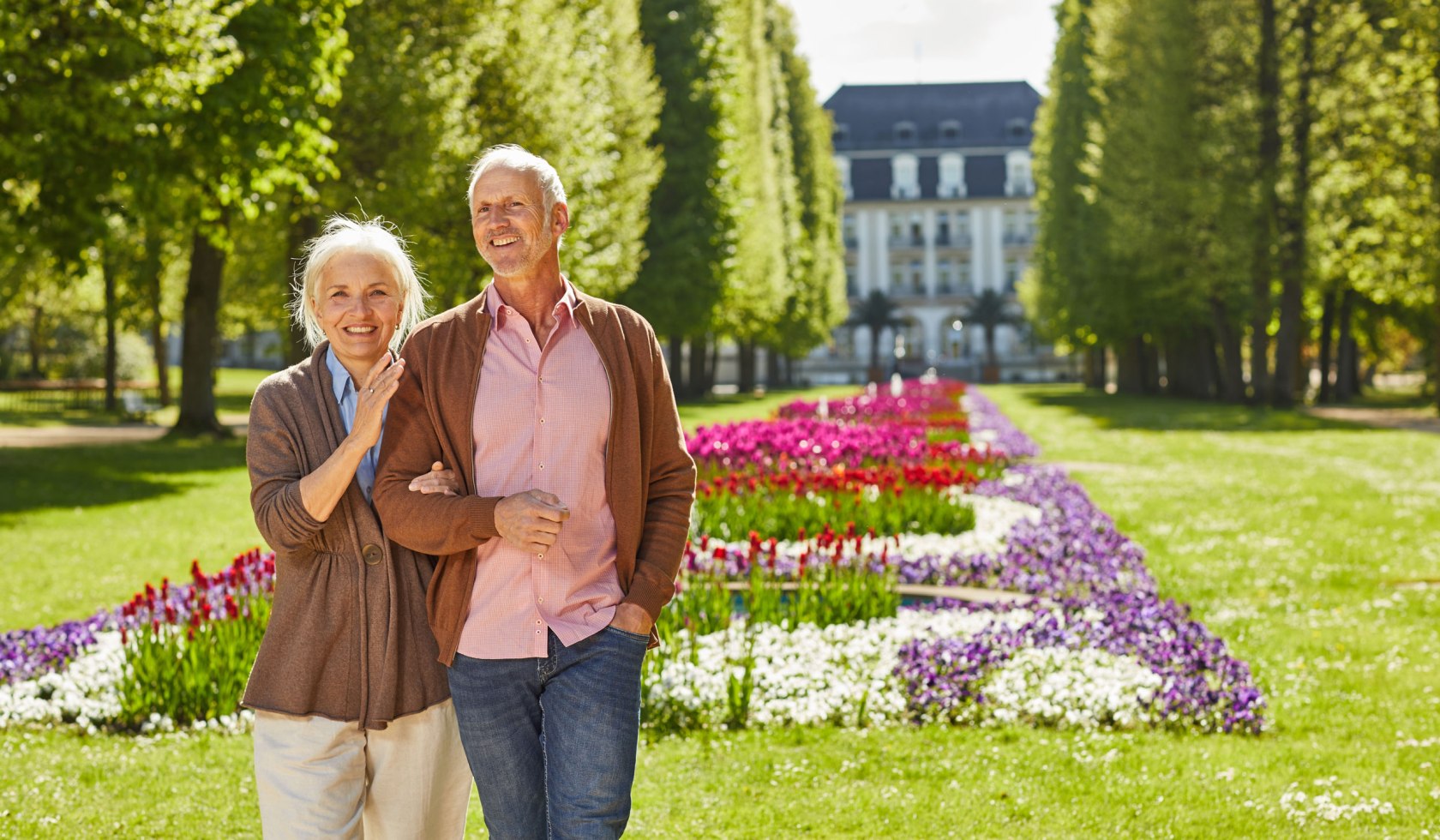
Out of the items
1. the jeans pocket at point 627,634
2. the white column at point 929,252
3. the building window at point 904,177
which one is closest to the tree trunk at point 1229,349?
the jeans pocket at point 627,634

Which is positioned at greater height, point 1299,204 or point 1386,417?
point 1299,204

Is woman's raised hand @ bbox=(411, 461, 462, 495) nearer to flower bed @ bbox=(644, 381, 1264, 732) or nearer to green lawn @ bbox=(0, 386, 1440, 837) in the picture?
Answer: green lawn @ bbox=(0, 386, 1440, 837)

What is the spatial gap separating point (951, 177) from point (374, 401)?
8697 centimetres

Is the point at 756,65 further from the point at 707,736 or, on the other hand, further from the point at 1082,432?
the point at 707,736

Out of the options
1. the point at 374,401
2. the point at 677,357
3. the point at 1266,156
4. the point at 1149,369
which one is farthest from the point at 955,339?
the point at 374,401

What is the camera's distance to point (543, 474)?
9.48ft

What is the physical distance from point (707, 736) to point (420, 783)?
2757 mm

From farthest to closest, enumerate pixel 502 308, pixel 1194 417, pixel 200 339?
pixel 1194 417 < pixel 200 339 < pixel 502 308

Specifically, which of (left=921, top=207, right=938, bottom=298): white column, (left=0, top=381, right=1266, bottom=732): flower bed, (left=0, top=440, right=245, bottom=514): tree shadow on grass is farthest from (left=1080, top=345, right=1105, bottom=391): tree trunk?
(left=0, top=381, right=1266, bottom=732): flower bed

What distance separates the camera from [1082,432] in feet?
82.6

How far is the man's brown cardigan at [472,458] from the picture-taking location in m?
2.79

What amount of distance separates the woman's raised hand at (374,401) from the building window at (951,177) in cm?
8609

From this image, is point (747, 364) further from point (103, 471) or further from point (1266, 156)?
point (103, 471)

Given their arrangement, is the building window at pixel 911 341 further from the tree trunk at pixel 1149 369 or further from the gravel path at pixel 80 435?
the gravel path at pixel 80 435
